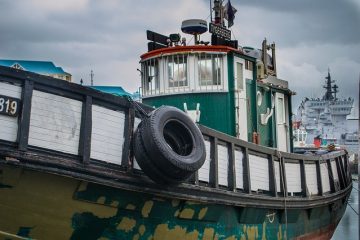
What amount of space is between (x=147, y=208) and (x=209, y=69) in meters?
3.67

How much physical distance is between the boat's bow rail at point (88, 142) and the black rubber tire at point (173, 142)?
1.03 ft

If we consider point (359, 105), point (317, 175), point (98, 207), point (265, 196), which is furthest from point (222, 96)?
point (359, 105)

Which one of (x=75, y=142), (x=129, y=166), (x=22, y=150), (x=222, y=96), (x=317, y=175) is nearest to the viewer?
(x=22, y=150)

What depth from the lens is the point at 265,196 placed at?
6.90 metres

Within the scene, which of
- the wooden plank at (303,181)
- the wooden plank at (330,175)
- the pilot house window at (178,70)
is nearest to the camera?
the pilot house window at (178,70)

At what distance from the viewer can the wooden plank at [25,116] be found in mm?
4000

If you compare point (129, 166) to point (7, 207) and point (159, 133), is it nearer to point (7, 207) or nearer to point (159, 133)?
point (159, 133)

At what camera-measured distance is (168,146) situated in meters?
4.74

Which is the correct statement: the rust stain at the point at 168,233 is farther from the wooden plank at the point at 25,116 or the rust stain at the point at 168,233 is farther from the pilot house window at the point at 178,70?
the pilot house window at the point at 178,70

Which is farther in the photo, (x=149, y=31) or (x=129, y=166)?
(x=149, y=31)

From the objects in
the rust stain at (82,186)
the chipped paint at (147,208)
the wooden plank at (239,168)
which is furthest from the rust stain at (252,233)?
the rust stain at (82,186)

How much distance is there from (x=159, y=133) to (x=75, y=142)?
2.95 feet

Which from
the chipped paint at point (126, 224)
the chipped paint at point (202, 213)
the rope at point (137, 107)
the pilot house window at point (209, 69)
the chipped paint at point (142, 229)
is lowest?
the chipped paint at point (142, 229)

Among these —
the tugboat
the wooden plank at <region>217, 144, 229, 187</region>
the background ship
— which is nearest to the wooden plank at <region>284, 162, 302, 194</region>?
the tugboat
